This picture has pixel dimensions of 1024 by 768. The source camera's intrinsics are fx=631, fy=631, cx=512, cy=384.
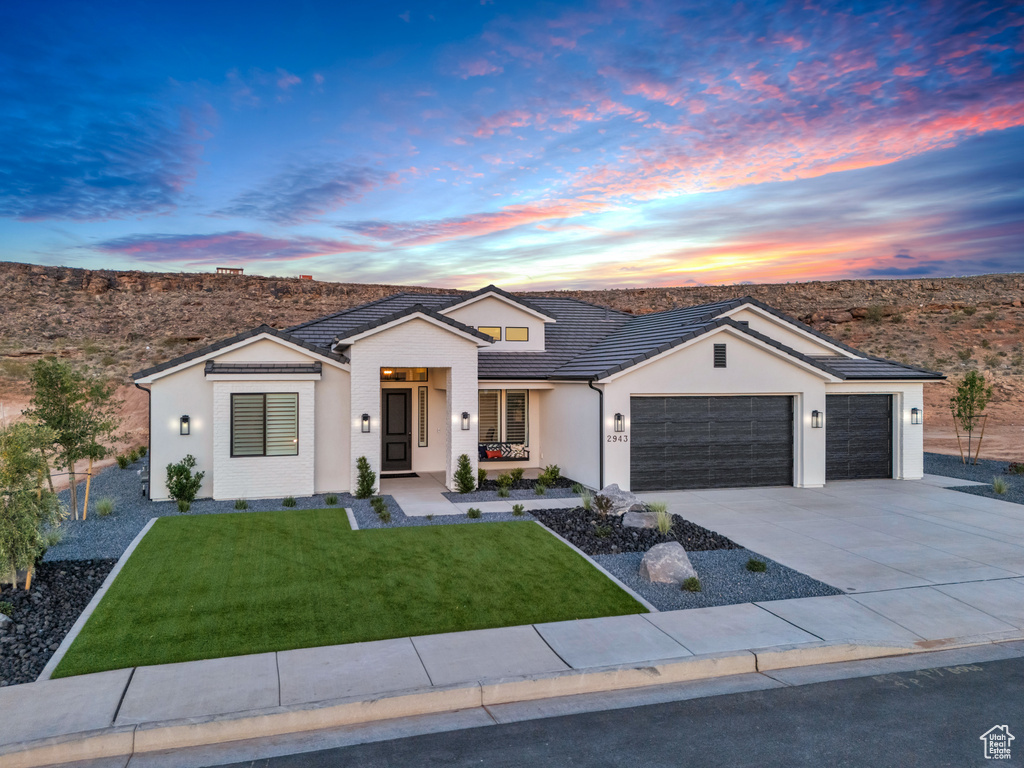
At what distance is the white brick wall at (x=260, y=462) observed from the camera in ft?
46.9

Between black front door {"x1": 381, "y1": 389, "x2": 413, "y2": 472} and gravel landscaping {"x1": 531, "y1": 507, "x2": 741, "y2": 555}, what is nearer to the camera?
gravel landscaping {"x1": 531, "y1": 507, "x2": 741, "y2": 555}

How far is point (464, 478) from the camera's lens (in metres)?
15.6

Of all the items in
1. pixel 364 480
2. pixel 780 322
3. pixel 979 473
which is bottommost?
pixel 979 473

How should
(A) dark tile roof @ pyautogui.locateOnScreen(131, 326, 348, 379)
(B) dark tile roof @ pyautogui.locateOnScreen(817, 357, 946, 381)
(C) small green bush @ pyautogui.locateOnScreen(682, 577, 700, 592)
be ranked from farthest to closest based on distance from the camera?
(B) dark tile roof @ pyautogui.locateOnScreen(817, 357, 946, 381), (A) dark tile roof @ pyautogui.locateOnScreen(131, 326, 348, 379), (C) small green bush @ pyautogui.locateOnScreen(682, 577, 700, 592)

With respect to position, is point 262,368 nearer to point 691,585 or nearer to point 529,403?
point 529,403

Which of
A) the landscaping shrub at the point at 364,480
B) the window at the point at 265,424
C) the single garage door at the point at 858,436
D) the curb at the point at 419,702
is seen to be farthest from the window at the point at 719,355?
the window at the point at 265,424

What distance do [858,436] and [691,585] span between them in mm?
11910

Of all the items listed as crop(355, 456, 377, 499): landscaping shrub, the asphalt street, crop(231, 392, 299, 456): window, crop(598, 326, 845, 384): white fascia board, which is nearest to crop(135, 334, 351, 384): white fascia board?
crop(231, 392, 299, 456): window

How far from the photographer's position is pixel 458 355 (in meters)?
16.0

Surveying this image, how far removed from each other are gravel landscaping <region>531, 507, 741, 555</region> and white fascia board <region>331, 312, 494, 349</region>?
5287 millimetres

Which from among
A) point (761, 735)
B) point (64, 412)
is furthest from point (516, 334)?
point (761, 735)

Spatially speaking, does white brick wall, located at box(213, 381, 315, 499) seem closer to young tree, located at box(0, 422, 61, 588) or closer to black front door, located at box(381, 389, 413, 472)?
black front door, located at box(381, 389, 413, 472)

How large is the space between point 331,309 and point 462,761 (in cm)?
5396

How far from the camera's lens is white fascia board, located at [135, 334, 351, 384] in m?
14.1
